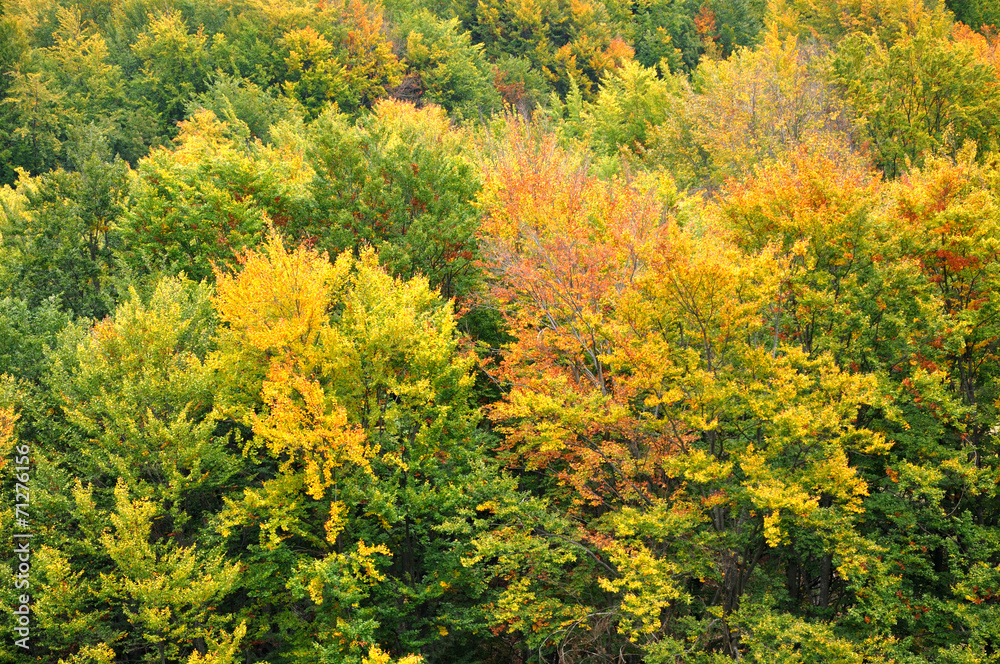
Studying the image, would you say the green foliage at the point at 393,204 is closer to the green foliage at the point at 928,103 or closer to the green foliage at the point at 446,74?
the green foliage at the point at 928,103

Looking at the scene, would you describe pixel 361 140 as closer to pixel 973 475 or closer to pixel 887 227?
pixel 887 227

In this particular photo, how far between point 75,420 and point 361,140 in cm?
1356

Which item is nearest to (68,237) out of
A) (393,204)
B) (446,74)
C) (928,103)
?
(393,204)

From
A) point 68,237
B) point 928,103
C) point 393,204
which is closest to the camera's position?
point 393,204

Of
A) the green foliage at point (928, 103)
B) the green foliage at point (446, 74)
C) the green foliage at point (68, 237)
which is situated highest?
the green foliage at point (928, 103)

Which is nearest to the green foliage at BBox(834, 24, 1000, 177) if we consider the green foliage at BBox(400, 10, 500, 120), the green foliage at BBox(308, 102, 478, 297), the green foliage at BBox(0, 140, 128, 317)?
the green foliage at BBox(308, 102, 478, 297)

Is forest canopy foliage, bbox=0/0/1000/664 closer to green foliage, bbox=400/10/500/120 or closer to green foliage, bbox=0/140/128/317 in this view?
green foliage, bbox=0/140/128/317

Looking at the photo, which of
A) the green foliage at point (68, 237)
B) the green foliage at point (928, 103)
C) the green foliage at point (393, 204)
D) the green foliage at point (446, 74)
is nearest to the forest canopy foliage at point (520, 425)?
the green foliage at point (393, 204)

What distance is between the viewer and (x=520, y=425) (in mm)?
19578

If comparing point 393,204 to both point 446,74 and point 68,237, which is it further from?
point 446,74

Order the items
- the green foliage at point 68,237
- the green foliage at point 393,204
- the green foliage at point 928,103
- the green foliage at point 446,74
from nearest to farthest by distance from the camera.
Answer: the green foliage at point 393,204, the green foliage at point 68,237, the green foliage at point 928,103, the green foliage at point 446,74

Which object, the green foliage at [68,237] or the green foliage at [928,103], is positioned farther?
the green foliage at [928,103]

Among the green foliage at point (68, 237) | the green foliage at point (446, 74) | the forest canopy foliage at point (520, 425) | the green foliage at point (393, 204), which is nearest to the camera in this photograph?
the forest canopy foliage at point (520, 425)

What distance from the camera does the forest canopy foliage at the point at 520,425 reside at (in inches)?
643
